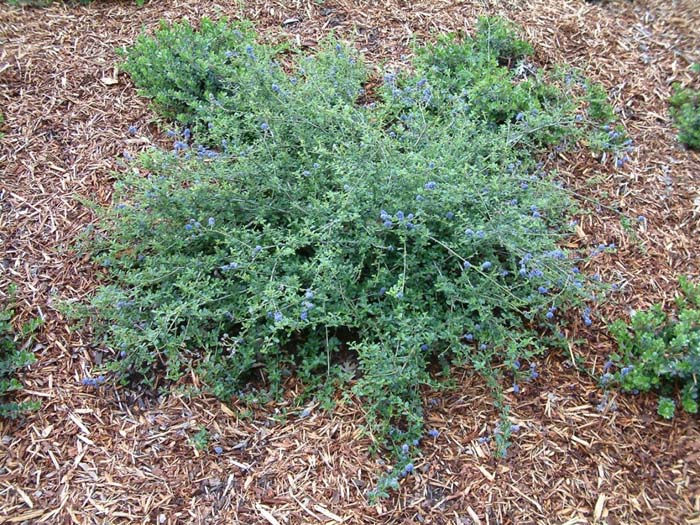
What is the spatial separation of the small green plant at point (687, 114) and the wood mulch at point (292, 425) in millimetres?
83

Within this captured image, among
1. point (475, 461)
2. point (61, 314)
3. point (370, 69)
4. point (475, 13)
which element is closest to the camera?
point (475, 461)

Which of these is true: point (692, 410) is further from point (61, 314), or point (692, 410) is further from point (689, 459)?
point (61, 314)

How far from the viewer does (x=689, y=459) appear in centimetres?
298

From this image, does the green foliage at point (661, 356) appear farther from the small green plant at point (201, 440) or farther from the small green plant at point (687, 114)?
the small green plant at point (201, 440)

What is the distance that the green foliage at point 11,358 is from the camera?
9.88 feet

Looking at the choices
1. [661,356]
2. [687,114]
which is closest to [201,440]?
[661,356]

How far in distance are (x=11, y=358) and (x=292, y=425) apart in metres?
1.45

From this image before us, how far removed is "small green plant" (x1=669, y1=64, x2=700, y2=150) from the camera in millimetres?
4301

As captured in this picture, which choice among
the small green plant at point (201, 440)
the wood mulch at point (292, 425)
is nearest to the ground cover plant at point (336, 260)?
the wood mulch at point (292, 425)

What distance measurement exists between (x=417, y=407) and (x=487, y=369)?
410 millimetres

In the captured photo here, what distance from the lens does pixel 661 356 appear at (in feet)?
10.2

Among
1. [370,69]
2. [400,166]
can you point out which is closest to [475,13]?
[370,69]

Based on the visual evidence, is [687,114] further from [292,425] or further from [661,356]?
[292,425]

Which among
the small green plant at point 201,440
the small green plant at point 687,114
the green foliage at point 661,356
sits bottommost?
the small green plant at point 201,440
